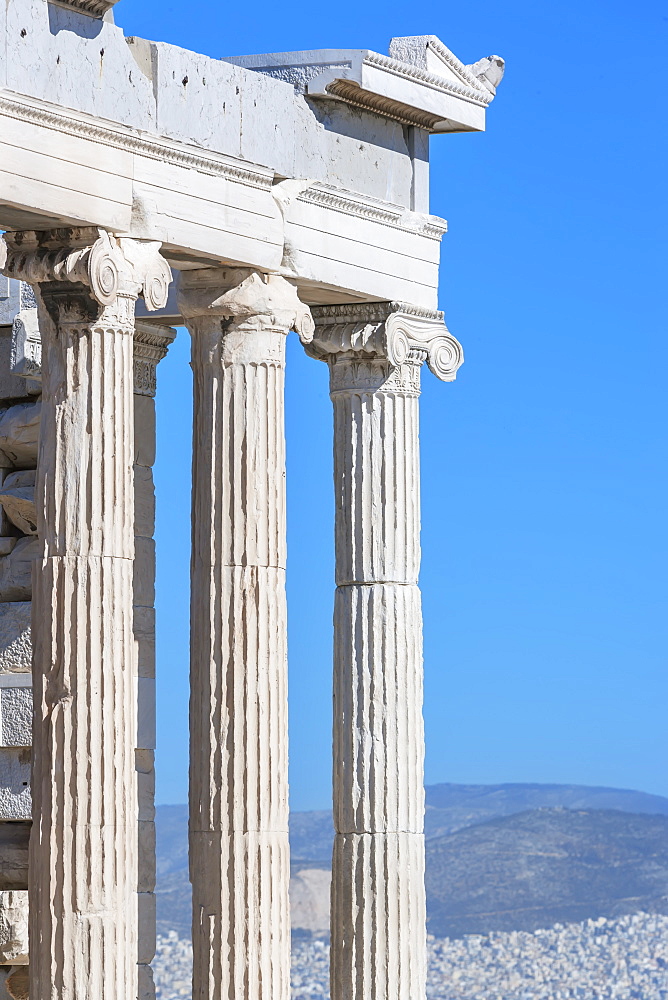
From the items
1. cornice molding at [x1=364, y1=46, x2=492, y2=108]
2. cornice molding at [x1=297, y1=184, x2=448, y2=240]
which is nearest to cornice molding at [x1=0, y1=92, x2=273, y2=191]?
cornice molding at [x1=297, y1=184, x2=448, y2=240]

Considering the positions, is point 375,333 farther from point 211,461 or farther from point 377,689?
point 377,689

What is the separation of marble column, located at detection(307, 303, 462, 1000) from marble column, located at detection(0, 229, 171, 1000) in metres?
5.05

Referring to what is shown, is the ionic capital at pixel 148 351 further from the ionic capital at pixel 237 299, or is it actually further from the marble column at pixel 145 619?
the ionic capital at pixel 237 299

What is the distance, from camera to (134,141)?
2952 cm

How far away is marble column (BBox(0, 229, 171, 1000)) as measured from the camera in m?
28.4

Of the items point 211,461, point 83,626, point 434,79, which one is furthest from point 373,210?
point 83,626

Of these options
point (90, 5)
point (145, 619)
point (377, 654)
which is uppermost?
point (90, 5)

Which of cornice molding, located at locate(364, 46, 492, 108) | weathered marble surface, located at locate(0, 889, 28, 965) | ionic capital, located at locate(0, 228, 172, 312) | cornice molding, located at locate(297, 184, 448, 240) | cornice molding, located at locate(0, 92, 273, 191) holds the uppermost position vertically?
cornice molding, located at locate(364, 46, 492, 108)

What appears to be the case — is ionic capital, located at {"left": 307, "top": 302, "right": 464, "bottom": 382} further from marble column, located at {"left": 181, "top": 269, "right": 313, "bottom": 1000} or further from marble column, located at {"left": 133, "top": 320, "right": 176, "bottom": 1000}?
marble column, located at {"left": 181, "top": 269, "right": 313, "bottom": 1000}

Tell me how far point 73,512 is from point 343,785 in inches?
267

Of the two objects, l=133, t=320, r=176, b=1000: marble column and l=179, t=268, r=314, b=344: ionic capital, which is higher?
l=179, t=268, r=314, b=344: ionic capital

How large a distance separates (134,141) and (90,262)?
1.64 m

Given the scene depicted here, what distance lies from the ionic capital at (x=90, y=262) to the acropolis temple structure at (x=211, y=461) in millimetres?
31

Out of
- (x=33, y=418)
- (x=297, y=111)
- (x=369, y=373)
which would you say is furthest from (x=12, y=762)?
(x=297, y=111)
